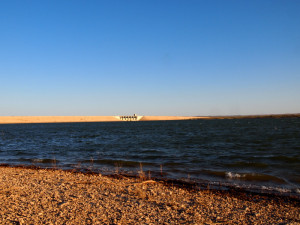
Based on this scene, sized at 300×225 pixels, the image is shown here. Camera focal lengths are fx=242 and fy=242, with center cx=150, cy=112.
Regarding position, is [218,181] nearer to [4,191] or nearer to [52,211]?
[52,211]

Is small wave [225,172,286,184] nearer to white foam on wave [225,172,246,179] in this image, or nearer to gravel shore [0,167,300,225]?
white foam on wave [225,172,246,179]

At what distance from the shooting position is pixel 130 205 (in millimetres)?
7934

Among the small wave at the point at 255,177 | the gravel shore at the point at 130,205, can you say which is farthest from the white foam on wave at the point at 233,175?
the gravel shore at the point at 130,205

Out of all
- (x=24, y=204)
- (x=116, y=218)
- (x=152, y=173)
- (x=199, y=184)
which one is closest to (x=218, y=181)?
(x=199, y=184)

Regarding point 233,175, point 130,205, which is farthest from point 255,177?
point 130,205

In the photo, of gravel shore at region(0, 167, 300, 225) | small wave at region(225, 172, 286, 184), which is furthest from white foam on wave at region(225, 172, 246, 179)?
gravel shore at region(0, 167, 300, 225)

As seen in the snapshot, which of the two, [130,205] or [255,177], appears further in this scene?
[255,177]

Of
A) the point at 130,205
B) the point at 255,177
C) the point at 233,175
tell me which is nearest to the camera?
the point at 130,205

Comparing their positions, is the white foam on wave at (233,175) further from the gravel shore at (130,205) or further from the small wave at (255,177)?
the gravel shore at (130,205)

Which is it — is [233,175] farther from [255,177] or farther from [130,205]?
[130,205]

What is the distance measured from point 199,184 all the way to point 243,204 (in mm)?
3311

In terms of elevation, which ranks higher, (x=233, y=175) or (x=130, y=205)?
(x=130, y=205)

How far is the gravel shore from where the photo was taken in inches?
269

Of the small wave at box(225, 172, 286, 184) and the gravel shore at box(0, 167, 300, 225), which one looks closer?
the gravel shore at box(0, 167, 300, 225)
